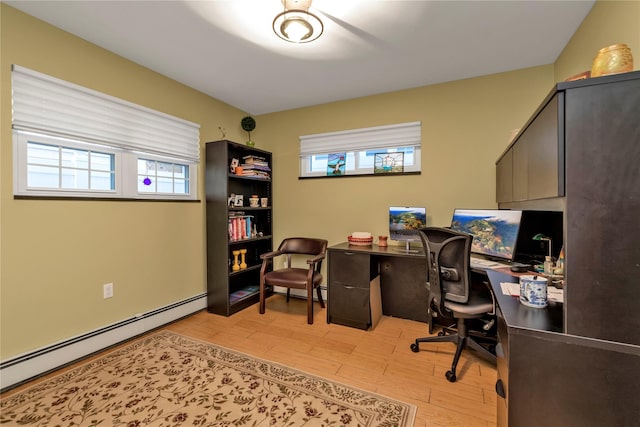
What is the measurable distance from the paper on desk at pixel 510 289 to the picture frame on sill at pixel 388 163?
5.81 ft

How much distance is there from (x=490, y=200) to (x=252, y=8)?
8.79 ft

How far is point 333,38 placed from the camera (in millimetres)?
2100

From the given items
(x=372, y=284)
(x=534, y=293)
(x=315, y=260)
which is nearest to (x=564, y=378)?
(x=534, y=293)

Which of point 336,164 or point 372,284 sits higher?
point 336,164

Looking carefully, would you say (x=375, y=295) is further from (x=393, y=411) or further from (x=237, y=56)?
(x=237, y=56)

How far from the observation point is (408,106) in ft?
9.92

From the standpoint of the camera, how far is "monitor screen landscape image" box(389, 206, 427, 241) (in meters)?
2.83

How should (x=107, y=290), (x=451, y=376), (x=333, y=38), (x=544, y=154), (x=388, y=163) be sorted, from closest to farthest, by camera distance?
(x=544, y=154)
(x=451, y=376)
(x=333, y=38)
(x=107, y=290)
(x=388, y=163)

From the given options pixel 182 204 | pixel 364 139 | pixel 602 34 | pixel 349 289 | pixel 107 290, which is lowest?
pixel 349 289

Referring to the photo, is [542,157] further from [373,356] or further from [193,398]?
[193,398]

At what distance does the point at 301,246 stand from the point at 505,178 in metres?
2.25

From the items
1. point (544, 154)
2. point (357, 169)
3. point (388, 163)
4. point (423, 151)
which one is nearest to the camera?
point (544, 154)

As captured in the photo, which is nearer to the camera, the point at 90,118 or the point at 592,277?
the point at 592,277

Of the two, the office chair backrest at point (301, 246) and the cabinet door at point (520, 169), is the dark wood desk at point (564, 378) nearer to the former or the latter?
the cabinet door at point (520, 169)
